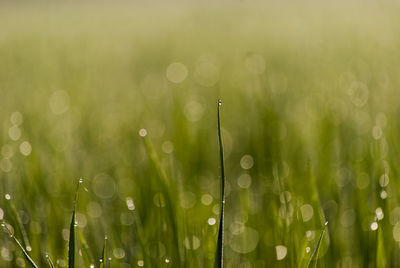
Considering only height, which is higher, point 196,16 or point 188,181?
point 196,16

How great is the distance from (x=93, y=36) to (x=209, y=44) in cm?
131

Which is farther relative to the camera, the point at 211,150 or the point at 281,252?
the point at 211,150

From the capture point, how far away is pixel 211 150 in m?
1.41

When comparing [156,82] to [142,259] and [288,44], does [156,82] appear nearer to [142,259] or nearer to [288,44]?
[288,44]

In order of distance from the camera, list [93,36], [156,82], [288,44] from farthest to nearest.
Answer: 1. [93,36]
2. [288,44]
3. [156,82]

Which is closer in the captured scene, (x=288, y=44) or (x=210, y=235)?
(x=210, y=235)

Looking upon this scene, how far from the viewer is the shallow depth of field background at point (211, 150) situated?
81cm

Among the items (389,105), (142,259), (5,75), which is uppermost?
(5,75)

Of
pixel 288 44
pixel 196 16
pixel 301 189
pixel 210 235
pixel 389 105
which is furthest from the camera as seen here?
pixel 196 16

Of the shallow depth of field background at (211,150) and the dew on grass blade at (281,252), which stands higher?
the shallow depth of field background at (211,150)

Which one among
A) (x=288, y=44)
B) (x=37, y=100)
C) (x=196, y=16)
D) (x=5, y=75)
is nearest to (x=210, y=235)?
(x=37, y=100)

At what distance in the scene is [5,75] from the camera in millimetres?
2750

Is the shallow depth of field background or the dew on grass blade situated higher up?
the shallow depth of field background

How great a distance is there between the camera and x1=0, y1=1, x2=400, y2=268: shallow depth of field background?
2.66 feet
